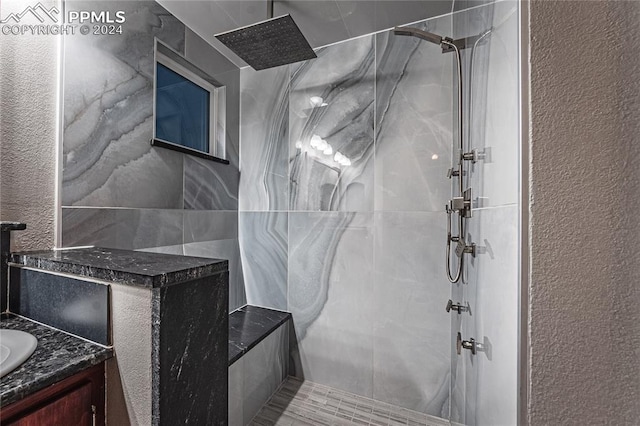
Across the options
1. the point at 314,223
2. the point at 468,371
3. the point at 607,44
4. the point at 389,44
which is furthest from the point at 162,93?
the point at 468,371

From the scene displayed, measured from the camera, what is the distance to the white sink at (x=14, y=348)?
724 mm

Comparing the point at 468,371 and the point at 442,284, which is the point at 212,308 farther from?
the point at 442,284

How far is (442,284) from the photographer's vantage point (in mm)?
1814

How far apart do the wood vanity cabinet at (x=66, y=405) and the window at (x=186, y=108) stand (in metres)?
1.30

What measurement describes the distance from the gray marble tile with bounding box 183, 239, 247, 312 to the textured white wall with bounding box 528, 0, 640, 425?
1.94 metres

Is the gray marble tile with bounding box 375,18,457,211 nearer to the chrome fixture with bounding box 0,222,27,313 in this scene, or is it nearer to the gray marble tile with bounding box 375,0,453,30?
the gray marble tile with bounding box 375,0,453,30

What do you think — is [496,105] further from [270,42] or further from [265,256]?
[265,256]

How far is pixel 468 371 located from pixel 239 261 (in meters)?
1.80

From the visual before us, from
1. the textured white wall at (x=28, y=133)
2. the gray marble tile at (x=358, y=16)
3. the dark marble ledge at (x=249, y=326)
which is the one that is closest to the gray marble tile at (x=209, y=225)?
the dark marble ledge at (x=249, y=326)

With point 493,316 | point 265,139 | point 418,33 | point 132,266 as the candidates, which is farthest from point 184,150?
point 493,316

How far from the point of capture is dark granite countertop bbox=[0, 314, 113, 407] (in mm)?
661

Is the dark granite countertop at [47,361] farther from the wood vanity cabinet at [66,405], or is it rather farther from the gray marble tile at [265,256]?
the gray marble tile at [265,256]

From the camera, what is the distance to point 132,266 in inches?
35.2

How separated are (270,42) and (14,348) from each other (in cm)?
166
